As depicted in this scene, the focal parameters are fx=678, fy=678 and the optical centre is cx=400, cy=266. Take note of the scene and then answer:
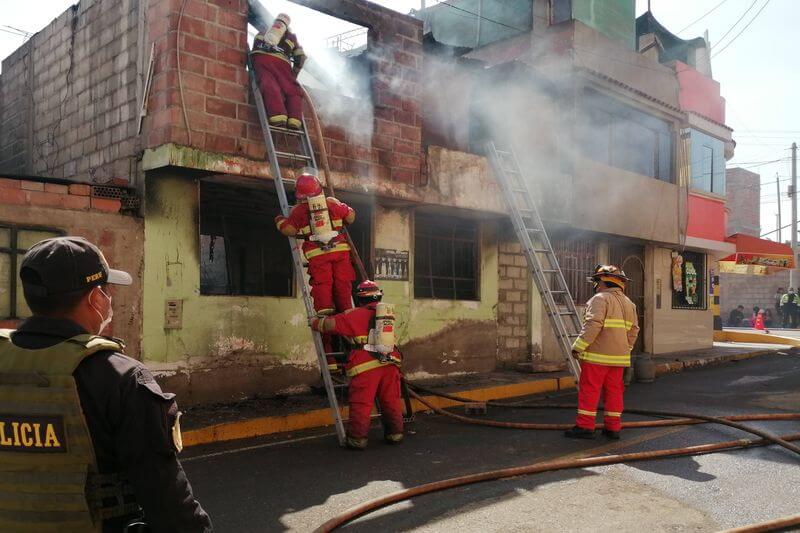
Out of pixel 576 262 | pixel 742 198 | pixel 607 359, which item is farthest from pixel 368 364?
pixel 742 198

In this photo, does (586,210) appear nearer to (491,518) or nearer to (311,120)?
(311,120)

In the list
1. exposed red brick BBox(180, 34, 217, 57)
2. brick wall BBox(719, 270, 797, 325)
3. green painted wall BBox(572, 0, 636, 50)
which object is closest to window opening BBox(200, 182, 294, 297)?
exposed red brick BBox(180, 34, 217, 57)

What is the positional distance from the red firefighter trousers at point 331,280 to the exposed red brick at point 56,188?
2593 millimetres

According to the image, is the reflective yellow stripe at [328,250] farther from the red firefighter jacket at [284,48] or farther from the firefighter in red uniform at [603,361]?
the firefighter in red uniform at [603,361]

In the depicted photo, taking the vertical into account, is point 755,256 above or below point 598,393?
above

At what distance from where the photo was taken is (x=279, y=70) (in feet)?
25.1

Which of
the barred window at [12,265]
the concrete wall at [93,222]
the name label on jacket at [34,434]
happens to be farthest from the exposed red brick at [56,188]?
the name label on jacket at [34,434]

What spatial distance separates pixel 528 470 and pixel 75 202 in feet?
17.1

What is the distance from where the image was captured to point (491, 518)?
4.24 metres

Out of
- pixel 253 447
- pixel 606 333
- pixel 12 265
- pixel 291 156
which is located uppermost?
pixel 291 156

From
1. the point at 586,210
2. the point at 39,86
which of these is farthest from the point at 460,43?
the point at 39,86

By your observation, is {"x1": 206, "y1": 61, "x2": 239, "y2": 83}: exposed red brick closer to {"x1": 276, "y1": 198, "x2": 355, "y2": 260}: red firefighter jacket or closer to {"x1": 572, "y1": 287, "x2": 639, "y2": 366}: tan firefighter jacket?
{"x1": 276, "y1": 198, "x2": 355, "y2": 260}: red firefighter jacket

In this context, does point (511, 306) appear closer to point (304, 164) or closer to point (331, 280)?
point (304, 164)

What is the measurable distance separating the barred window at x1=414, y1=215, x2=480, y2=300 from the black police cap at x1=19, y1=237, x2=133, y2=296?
878cm
